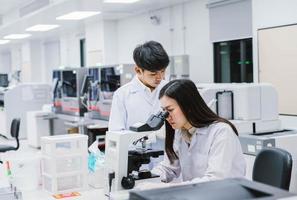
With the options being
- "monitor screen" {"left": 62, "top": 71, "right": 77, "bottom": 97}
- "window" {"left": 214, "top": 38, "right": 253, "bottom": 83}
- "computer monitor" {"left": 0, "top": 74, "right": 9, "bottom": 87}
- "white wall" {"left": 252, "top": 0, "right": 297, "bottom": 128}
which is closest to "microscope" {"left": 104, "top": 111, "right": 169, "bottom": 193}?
"white wall" {"left": 252, "top": 0, "right": 297, "bottom": 128}

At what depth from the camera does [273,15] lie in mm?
4984

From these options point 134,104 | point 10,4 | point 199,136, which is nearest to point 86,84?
point 10,4

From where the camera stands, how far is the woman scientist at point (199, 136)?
1.81 metres

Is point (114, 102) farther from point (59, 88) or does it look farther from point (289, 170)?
point (59, 88)

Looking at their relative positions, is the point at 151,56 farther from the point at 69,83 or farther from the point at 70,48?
the point at 70,48

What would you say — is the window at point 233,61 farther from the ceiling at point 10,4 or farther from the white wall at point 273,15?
the ceiling at point 10,4

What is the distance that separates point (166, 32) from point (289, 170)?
5.38 m

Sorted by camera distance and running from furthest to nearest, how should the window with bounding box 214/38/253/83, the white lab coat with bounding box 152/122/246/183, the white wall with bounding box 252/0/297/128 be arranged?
the window with bounding box 214/38/253/83, the white wall with bounding box 252/0/297/128, the white lab coat with bounding box 152/122/246/183

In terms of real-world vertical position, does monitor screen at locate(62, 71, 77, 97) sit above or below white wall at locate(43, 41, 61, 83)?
below

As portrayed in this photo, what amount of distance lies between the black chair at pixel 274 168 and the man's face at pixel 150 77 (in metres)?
0.71

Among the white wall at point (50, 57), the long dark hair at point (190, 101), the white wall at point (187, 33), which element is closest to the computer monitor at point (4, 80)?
the white wall at point (50, 57)

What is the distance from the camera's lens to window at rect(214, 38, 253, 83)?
19.4 feet

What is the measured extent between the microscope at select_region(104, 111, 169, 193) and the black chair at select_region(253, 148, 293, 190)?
63 cm

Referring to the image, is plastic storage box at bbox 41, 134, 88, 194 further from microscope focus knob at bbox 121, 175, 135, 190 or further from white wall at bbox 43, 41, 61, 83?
white wall at bbox 43, 41, 61, 83
